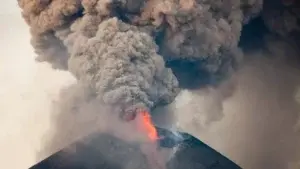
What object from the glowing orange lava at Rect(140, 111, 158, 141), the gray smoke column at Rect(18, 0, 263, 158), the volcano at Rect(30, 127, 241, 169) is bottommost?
the volcano at Rect(30, 127, 241, 169)

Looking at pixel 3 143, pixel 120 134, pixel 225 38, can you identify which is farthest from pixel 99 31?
pixel 3 143

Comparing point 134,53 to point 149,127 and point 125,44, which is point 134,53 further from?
point 149,127

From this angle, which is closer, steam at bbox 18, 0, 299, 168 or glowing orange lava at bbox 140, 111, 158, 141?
steam at bbox 18, 0, 299, 168

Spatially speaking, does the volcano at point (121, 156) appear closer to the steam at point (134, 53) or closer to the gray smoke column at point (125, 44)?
the steam at point (134, 53)

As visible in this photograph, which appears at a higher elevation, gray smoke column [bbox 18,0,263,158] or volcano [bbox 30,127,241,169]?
gray smoke column [bbox 18,0,263,158]

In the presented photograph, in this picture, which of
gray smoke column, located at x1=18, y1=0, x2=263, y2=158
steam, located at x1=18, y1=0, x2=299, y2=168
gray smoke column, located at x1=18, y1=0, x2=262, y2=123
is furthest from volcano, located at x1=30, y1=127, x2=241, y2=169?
gray smoke column, located at x1=18, y1=0, x2=262, y2=123

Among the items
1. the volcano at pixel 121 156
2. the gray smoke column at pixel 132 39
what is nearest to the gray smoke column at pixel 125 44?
the gray smoke column at pixel 132 39

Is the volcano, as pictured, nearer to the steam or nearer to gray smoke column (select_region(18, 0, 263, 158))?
the steam
